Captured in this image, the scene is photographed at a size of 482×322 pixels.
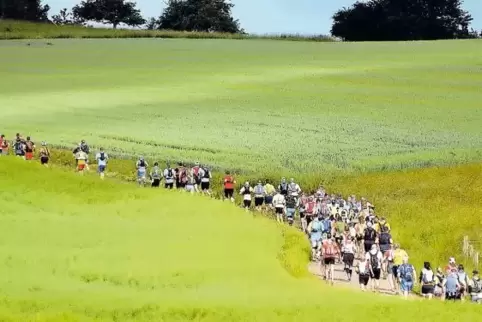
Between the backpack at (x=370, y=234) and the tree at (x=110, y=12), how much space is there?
307 feet

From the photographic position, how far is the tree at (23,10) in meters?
107

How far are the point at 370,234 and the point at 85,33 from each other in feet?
211

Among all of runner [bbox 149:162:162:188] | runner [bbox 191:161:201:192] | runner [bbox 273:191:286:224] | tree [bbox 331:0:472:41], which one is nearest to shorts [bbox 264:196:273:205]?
runner [bbox 273:191:286:224]

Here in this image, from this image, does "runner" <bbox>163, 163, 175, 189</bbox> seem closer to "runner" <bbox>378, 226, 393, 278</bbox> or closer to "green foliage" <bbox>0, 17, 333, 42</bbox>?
"runner" <bbox>378, 226, 393, 278</bbox>

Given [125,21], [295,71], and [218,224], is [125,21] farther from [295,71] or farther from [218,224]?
[218,224]

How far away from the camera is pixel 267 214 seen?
107 feet

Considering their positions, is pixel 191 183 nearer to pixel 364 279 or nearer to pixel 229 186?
pixel 229 186

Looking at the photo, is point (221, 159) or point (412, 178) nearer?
point (412, 178)

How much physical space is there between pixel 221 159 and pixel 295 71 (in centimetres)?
2617

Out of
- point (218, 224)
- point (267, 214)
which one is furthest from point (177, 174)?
point (218, 224)

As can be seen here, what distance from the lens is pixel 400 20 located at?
324 ft

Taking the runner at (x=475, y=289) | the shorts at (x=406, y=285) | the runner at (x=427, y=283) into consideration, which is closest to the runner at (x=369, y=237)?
the shorts at (x=406, y=285)

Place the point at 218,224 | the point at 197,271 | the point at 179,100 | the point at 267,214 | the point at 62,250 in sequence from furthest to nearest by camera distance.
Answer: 1. the point at 179,100
2. the point at 267,214
3. the point at 218,224
4. the point at 62,250
5. the point at 197,271

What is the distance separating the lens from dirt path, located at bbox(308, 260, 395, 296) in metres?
24.3
